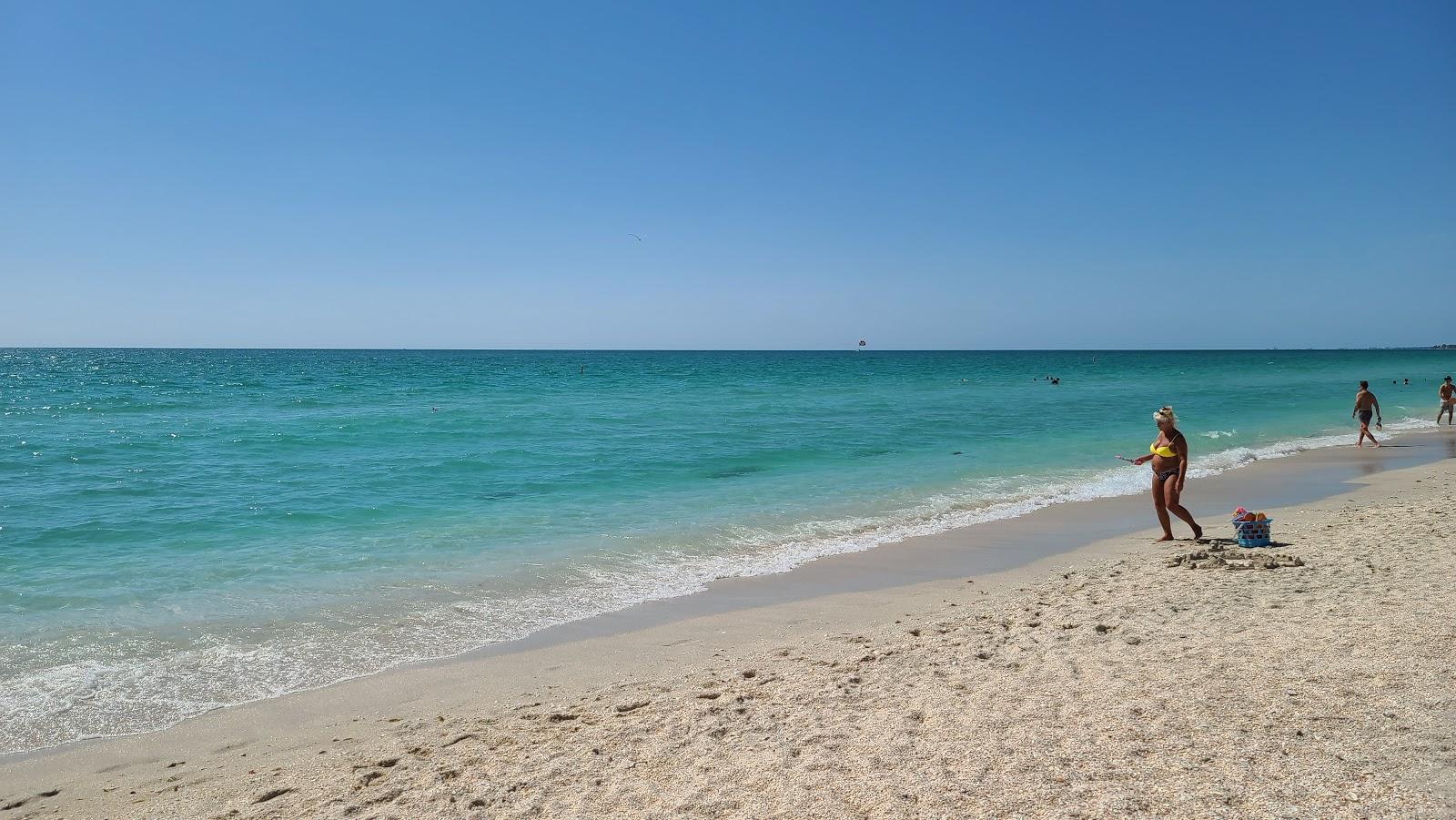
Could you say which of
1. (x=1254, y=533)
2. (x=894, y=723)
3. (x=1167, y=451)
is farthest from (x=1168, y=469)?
(x=894, y=723)

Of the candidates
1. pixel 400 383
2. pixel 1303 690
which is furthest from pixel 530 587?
pixel 400 383

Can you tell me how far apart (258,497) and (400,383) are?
3719 cm

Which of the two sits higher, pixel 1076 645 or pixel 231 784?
pixel 1076 645

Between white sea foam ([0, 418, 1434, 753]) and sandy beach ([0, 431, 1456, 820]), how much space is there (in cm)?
34

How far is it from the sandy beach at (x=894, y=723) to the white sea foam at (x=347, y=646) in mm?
341

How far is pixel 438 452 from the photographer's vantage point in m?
18.5

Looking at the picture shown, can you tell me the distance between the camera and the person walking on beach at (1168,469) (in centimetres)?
936

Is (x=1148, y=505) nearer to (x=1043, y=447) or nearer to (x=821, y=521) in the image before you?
(x=821, y=521)

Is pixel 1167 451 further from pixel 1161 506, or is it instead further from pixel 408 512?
pixel 408 512

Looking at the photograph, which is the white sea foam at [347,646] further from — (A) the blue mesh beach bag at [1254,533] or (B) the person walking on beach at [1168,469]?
(A) the blue mesh beach bag at [1254,533]

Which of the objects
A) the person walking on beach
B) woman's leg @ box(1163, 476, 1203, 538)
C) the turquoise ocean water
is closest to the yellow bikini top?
the person walking on beach

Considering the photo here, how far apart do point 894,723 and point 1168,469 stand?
22.8 feet

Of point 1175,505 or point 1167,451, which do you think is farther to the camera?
point 1167,451

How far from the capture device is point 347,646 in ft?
21.5
